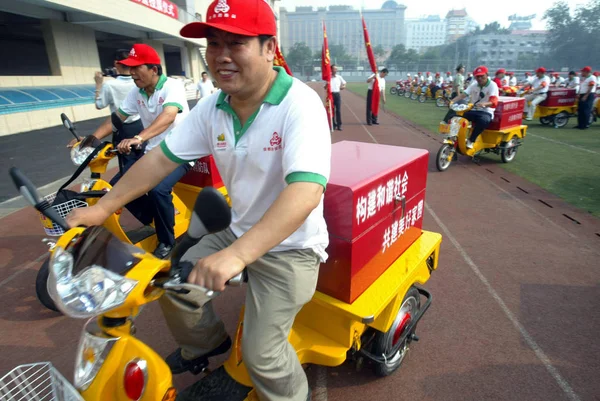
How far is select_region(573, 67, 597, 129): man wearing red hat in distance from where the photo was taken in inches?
456

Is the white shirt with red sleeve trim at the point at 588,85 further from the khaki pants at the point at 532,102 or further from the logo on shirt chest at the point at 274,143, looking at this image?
the logo on shirt chest at the point at 274,143

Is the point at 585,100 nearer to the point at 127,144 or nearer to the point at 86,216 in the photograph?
the point at 127,144

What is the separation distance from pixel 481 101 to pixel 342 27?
12752 centimetres

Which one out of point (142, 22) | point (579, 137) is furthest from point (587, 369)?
point (142, 22)

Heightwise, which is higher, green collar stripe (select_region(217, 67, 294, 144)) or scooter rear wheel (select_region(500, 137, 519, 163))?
green collar stripe (select_region(217, 67, 294, 144))

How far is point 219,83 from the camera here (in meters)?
1.48

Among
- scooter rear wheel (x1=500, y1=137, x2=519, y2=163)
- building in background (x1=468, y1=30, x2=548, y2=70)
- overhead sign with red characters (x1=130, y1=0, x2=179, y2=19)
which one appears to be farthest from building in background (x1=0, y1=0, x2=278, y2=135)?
building in background (x1=468, y1=30, x2=548, y2=70)

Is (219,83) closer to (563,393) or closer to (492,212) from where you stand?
(563,393)

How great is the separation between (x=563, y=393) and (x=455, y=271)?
1.46 m

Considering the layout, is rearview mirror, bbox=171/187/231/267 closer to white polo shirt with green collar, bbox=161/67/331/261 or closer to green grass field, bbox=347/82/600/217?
white polo shirt with green collar, bbox=161/67/331/261

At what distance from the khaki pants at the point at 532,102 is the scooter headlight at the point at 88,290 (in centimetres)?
1474

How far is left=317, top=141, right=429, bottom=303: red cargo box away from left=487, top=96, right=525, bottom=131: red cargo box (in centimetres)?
598

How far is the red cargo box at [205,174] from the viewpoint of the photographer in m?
3.44

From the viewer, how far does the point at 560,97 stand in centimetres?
1253
